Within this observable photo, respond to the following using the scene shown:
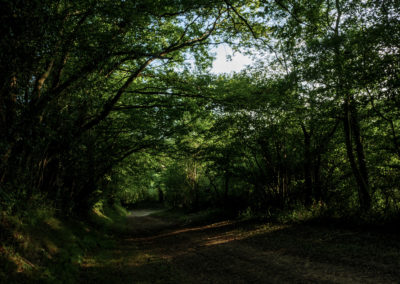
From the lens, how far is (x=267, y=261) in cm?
817

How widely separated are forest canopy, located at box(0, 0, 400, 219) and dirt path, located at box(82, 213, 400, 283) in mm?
2921

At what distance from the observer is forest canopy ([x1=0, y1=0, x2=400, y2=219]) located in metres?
5.41

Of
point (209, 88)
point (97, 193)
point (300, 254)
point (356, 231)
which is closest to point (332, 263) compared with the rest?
point (300, 254)

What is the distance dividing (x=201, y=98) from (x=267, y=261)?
23.4 ft

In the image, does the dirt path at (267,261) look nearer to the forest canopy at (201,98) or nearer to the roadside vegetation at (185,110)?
the roadside vegetation at (185,110)

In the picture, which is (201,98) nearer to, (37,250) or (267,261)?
(267,261)

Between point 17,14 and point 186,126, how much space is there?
10.4 m

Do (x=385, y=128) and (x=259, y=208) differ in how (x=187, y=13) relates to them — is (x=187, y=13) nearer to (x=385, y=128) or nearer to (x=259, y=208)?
(x=385, y=128)

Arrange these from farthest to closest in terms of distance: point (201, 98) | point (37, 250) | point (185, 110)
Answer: point (185, 110), point (201, 98), point (37, 250)

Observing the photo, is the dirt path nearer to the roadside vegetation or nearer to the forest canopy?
the roadside vegetation

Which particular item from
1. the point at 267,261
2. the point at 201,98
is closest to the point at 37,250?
the point at 267,261

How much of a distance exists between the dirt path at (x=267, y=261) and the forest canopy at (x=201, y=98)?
2.92m

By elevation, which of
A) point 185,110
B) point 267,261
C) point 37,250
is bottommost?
point 267,261

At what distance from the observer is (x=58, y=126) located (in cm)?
647
